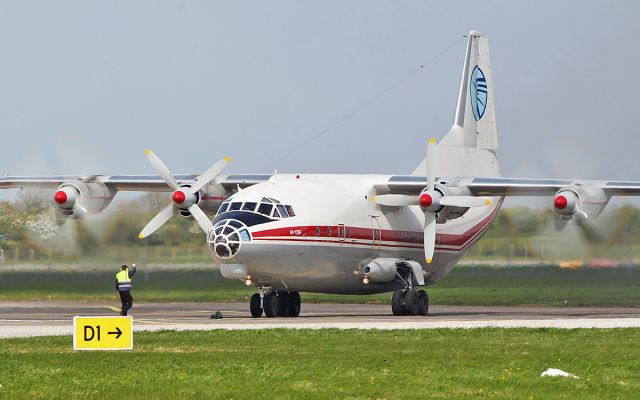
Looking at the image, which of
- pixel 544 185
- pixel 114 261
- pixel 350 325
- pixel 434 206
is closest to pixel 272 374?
pixel 350 325

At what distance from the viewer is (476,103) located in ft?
158

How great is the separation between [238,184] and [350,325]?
39.0ft

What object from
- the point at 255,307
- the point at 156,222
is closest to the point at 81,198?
the point at 156,222

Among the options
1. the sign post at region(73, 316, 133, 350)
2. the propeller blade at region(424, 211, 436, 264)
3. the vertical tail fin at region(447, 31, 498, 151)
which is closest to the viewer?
the sign post at region(73, 316, 133, 350)

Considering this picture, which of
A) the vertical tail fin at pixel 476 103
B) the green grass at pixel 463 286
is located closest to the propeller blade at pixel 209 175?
the green grass at pixel 463 286

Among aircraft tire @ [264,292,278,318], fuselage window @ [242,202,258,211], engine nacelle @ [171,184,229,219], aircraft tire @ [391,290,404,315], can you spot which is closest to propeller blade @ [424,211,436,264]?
aircraft tire @ [391,290,404,315]

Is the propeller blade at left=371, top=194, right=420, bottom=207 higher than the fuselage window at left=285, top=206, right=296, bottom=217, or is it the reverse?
the propeller blade at left=371, top=194, right=420, bottom=207

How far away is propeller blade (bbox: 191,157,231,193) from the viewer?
40.6 m

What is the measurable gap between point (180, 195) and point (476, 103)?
13780 millimetres

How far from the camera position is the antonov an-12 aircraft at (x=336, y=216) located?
36.0m

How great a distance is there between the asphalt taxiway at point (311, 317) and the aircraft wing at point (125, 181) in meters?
4.40

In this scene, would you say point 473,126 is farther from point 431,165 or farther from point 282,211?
point 282,211

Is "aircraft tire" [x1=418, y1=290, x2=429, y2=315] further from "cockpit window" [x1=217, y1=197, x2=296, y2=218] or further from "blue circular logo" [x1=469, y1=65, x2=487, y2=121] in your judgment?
"blue circular logo" [x1=469, y1=65, x2=487, y2=121]

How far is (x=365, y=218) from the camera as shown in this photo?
39250 millimetres
